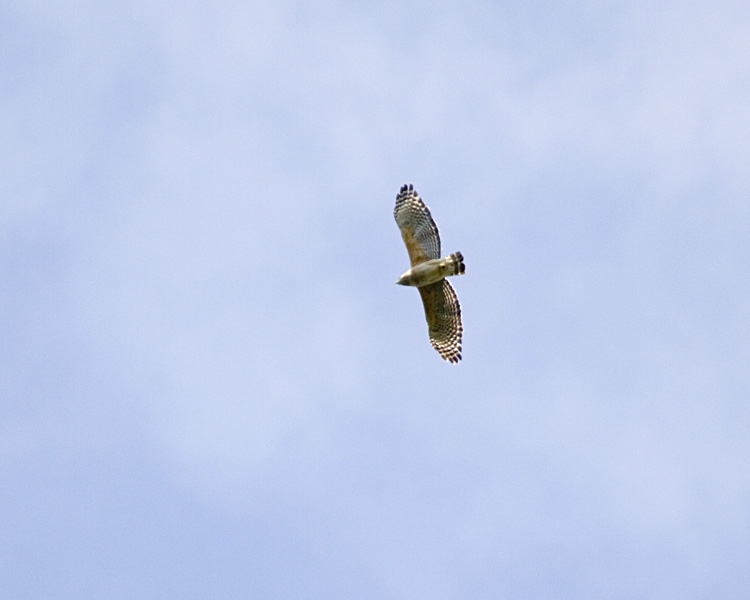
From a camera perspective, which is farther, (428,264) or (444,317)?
(444,317)

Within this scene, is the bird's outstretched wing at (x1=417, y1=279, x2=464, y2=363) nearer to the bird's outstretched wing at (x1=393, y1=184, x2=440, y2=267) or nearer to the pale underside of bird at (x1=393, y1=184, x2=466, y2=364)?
the pale underside of bird at (x1=393, y1=184, x2=466, y2=364)

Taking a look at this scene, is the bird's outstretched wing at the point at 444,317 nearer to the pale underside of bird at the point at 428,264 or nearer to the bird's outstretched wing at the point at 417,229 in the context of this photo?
the pale underside of bird at the point at 428,264

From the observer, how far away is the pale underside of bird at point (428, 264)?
985 inches

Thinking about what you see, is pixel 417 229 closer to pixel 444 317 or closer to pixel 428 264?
pixel 428 264

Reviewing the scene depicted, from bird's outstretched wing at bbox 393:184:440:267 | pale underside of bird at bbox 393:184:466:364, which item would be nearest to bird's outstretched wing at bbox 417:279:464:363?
pale underside of bird at bbox 393:184:466:364

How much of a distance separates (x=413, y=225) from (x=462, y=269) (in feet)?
4.76

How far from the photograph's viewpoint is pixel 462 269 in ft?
82.0

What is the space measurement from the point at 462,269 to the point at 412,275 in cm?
107

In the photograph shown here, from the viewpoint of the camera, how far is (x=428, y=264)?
25047 mm

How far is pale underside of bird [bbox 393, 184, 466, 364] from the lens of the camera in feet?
82.1

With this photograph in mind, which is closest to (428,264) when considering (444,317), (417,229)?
(417,229)

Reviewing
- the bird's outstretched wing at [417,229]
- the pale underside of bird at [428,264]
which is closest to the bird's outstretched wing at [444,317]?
the pale underside of bird at [428,264]

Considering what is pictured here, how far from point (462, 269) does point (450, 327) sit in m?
1.80

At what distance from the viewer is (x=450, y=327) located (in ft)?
86.2
